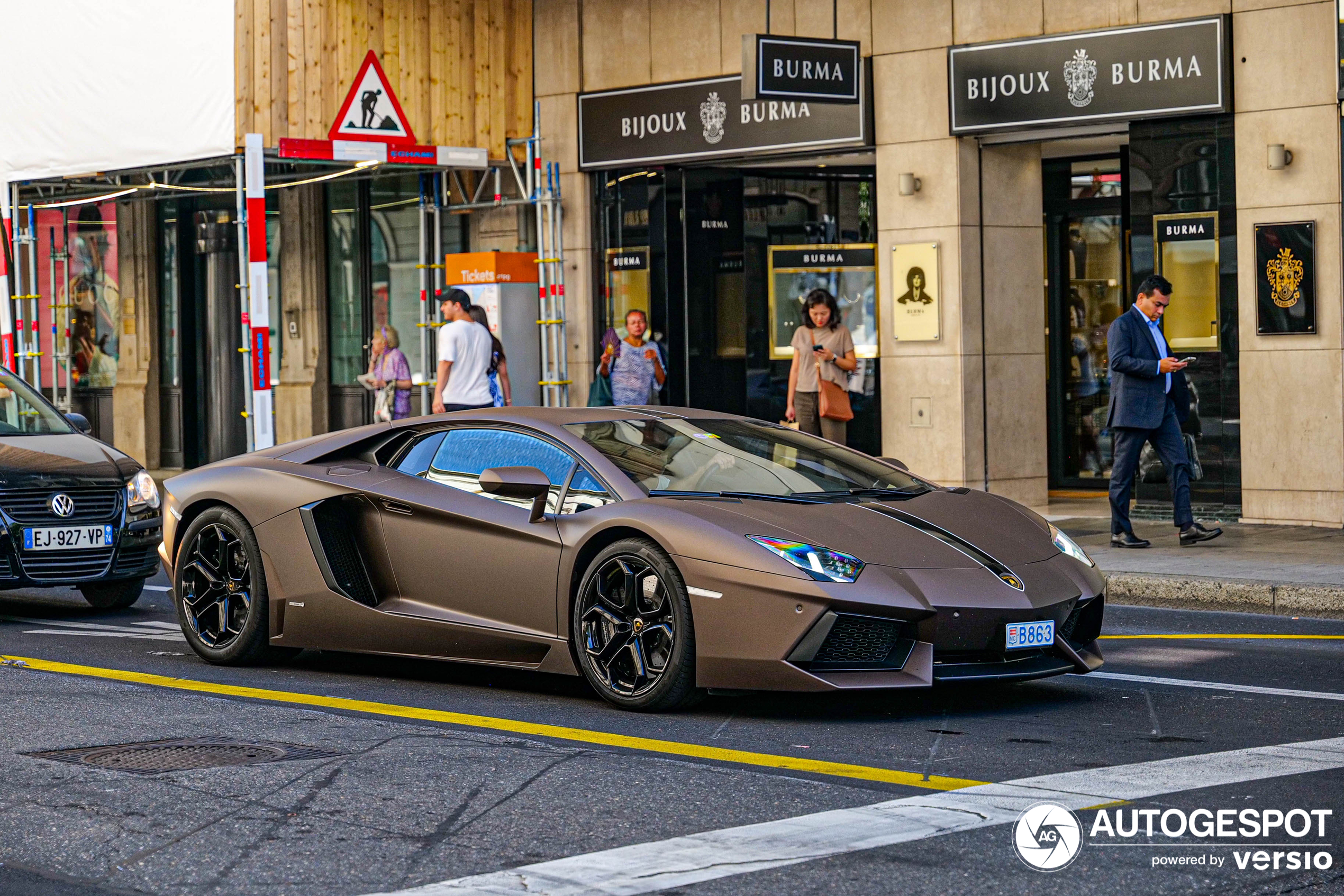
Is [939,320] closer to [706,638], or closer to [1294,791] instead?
[706,638]

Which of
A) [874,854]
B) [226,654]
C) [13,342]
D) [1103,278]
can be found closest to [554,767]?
[874,854]

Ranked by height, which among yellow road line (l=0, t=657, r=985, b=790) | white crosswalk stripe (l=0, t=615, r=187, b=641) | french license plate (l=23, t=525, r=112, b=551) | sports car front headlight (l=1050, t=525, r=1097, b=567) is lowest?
white crosswalk stripe (l=0, t=615, r=187, b=641)

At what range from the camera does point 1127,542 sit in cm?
1288

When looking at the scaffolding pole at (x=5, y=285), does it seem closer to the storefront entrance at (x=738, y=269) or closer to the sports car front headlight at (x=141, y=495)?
the storefront entrance at (x=738, y=269)

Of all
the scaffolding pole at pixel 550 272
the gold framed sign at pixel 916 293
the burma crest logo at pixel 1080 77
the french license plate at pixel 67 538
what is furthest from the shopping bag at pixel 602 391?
the french license plate at pixel 67 538

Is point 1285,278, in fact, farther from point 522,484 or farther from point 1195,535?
point 522,484

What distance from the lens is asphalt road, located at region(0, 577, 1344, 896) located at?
15.8ft

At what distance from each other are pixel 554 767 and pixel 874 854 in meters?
1.49

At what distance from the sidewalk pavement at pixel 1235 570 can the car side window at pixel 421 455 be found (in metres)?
4.78

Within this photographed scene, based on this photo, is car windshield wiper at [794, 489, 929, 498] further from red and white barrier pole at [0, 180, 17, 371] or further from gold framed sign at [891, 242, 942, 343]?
red and white barrier pole at [0, 180, 17, 371]

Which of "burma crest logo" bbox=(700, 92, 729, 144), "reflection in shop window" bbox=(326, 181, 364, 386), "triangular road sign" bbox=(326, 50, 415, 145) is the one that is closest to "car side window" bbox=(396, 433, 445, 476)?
"triangular road sign" bbox=(326, 50, 415, 145)

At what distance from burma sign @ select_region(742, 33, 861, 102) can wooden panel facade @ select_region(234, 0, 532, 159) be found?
14.0 ft

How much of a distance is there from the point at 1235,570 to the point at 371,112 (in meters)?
8.91

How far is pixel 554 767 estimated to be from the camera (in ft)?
20.0
